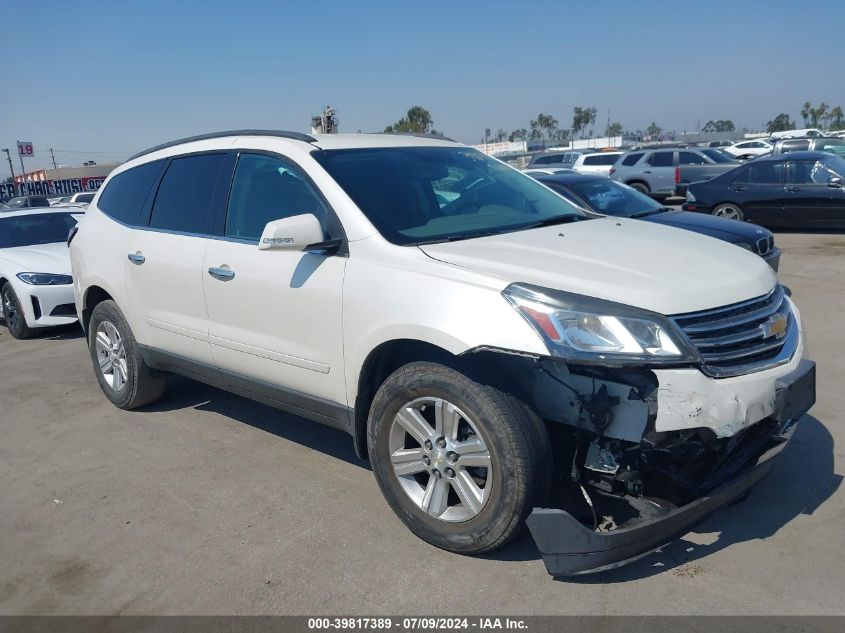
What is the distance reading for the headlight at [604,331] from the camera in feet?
9.64

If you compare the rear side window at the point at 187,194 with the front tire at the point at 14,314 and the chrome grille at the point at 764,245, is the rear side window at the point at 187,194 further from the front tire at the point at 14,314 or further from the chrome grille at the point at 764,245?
the chrome grille at the point at 764,245

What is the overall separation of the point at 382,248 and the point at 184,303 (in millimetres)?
1713

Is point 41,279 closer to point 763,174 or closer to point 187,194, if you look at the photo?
point 187,194

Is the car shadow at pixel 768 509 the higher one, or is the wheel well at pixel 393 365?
the wheel well at pixel 393 365

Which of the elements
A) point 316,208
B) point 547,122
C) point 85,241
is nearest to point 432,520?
point 316,208

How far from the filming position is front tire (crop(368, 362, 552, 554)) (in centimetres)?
313

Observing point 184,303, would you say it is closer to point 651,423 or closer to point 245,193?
point 245,193

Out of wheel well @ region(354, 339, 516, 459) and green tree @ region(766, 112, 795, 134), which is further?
green tree @ region(766, 112, 795, 134)

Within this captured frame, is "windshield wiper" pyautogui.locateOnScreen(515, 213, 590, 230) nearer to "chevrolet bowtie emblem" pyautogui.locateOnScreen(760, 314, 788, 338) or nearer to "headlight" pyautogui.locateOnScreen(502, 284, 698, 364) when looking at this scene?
"headlight" pyautogui.locateOnScreen(502, 284, 698, 364)

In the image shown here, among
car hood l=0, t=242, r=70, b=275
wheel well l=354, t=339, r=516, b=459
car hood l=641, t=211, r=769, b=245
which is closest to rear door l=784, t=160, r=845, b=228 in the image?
car hood l=641, t=211, r=769, b=245

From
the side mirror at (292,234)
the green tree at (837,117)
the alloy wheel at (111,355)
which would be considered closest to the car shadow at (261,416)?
the alloy wheel at (111,355)

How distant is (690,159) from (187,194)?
707 inches

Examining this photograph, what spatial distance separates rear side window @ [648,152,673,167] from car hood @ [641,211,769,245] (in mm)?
11840

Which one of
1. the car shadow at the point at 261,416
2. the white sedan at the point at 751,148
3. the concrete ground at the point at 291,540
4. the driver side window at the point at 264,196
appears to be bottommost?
the car shadow at the point at 261,416
